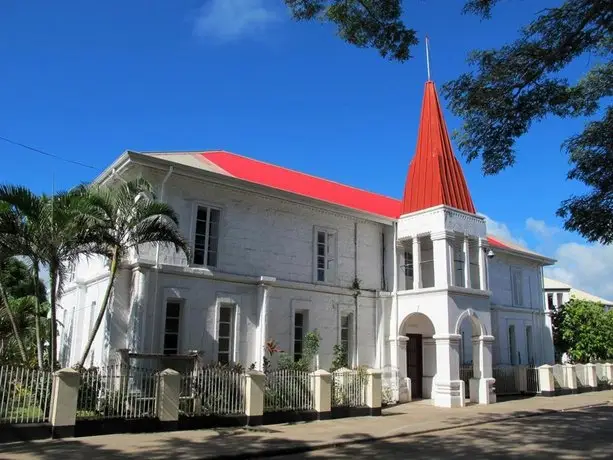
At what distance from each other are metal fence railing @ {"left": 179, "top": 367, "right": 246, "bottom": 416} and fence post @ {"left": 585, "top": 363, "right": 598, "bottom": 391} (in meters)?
19.2

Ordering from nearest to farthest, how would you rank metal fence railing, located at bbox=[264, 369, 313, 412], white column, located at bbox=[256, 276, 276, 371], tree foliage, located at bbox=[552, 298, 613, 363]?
1. metal fence railing, located at bbox=[264, 369, 313, 412]
2. white column, located at bbox=[256, 276, 276, 371]
3. tree foliage, located at bbox=[552, 298, 613, 363]

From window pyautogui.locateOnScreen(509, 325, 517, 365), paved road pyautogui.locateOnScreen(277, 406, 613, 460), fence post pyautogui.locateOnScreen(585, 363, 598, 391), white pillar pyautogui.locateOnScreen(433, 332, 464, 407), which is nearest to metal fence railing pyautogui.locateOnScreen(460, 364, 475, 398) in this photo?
white pillar pyautogui.locateOnScreen(433, 332, 464, 407)

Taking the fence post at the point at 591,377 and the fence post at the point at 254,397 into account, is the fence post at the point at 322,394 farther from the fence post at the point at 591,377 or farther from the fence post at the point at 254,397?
the fence post at the point at 591,377

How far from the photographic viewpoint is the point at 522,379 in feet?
73.3

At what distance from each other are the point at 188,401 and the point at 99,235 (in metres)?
4.41

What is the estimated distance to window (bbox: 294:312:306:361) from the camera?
17.0 metres

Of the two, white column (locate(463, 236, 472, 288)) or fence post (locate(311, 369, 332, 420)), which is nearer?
fence post (locate(311, 369, 332, 420))

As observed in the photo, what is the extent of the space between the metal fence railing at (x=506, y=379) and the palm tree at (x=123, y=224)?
15.0 metres

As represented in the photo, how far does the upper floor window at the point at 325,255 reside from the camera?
59.8 ft

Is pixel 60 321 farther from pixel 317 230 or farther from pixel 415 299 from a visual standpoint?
pixel 415 299

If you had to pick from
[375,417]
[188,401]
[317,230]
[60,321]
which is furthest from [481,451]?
[60,321]

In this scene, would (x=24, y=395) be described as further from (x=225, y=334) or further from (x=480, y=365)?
(x=480, y=365)

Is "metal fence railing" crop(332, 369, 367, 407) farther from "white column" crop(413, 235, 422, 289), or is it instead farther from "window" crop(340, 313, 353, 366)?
"white column" crop(413, 235, 422, 289)

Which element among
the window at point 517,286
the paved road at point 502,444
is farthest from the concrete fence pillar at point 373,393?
the window at point 517,286
